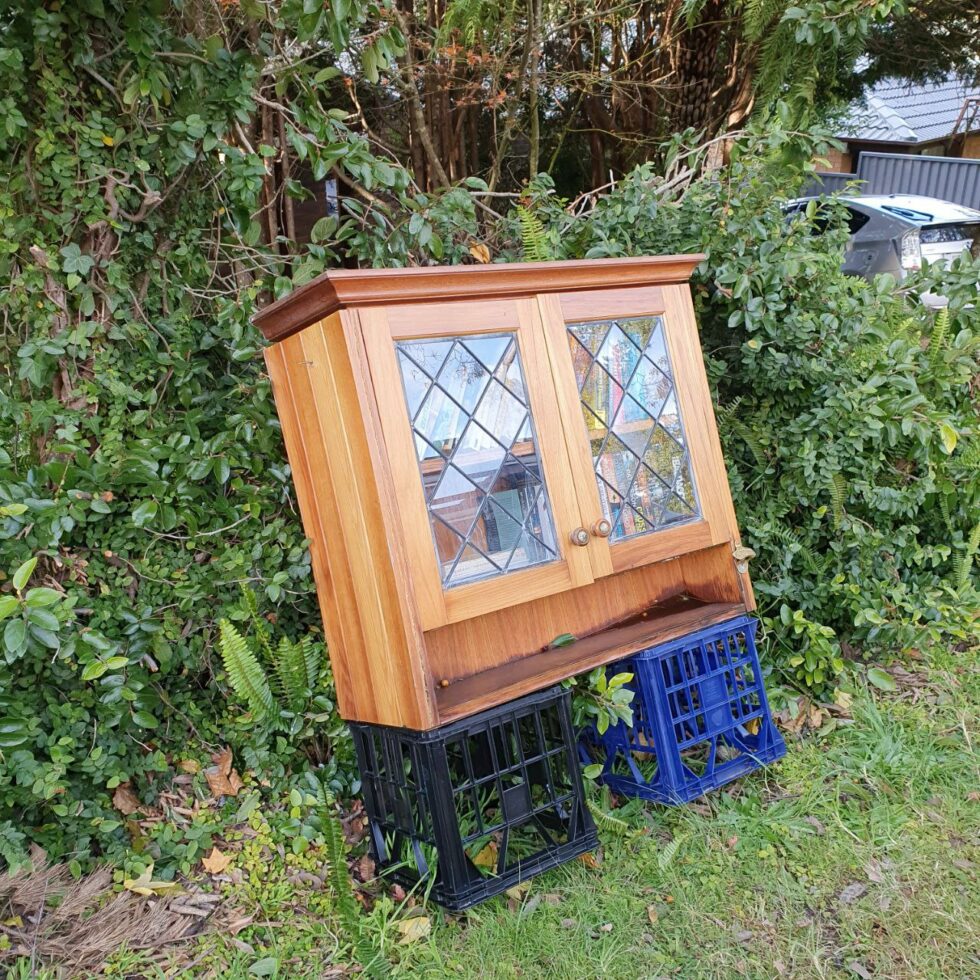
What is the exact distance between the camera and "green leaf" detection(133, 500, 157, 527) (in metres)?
2.59

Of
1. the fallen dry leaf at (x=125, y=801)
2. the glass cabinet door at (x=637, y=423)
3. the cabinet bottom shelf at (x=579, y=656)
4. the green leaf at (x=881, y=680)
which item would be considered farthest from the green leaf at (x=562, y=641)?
the fallen dry leaf at (x=125, y=801)

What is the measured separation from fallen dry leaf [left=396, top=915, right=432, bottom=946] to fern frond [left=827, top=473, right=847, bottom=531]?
2.07 m

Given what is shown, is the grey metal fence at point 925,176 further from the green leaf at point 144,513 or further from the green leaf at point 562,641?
the green leaf at point 144,513

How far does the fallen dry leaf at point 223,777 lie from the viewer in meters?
2.74

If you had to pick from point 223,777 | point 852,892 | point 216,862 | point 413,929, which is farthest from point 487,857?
point 852,892

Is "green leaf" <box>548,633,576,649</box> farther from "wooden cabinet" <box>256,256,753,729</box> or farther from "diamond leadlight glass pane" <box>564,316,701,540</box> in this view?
"diamond leadlight glass pane" <box>564,316,701,540</box>

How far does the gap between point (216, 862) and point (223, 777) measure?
31 centimetres

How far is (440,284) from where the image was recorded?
7.51ft

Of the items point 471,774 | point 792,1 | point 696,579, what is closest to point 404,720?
point 471,774

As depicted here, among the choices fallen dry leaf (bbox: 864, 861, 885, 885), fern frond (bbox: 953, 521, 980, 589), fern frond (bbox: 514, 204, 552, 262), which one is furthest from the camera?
fern frond (bbox: 953, 521, 980, 589)

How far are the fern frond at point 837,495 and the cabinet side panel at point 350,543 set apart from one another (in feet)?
6.15

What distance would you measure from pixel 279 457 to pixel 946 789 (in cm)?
240

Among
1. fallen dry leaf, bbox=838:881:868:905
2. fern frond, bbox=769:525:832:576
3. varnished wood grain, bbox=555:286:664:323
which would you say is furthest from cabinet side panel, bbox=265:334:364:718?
fern frond, bbox=769:525:832:576

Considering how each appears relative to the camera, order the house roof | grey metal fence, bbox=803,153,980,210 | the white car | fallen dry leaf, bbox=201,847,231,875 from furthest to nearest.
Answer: the house roof → grey metal fence, bbox=803,153,980,210 → the white car → fallen dry leaf, bbox=201,847,231,875
